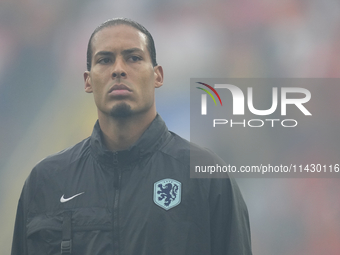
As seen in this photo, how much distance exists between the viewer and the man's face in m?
2.42

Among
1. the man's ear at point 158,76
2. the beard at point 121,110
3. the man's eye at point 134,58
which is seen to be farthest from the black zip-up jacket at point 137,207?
the man's eye at point 134,58

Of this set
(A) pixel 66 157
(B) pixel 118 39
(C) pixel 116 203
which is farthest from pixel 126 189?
(B) pixel 118 39

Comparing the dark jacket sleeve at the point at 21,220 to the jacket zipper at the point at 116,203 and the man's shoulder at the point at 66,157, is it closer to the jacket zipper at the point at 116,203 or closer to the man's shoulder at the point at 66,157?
the man's shoulder at the point at 66,157

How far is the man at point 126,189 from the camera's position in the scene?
228 centimetres

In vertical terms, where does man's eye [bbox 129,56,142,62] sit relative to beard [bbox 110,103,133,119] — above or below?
above

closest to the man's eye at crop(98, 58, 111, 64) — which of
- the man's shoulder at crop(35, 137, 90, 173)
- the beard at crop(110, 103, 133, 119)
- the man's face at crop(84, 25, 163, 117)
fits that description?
the man's face at crop(84, 25, 163, 117)

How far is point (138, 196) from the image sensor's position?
7.69 ft

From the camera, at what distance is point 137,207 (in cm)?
231

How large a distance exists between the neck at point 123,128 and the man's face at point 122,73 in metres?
0.05

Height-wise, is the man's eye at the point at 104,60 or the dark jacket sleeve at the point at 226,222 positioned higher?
the man's eye at the point at 104,60

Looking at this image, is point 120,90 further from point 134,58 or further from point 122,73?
point 134,58

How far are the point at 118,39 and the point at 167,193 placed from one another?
1.00 metres

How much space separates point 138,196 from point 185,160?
37 cm

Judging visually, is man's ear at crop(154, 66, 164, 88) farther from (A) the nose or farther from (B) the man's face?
(A) the nose
